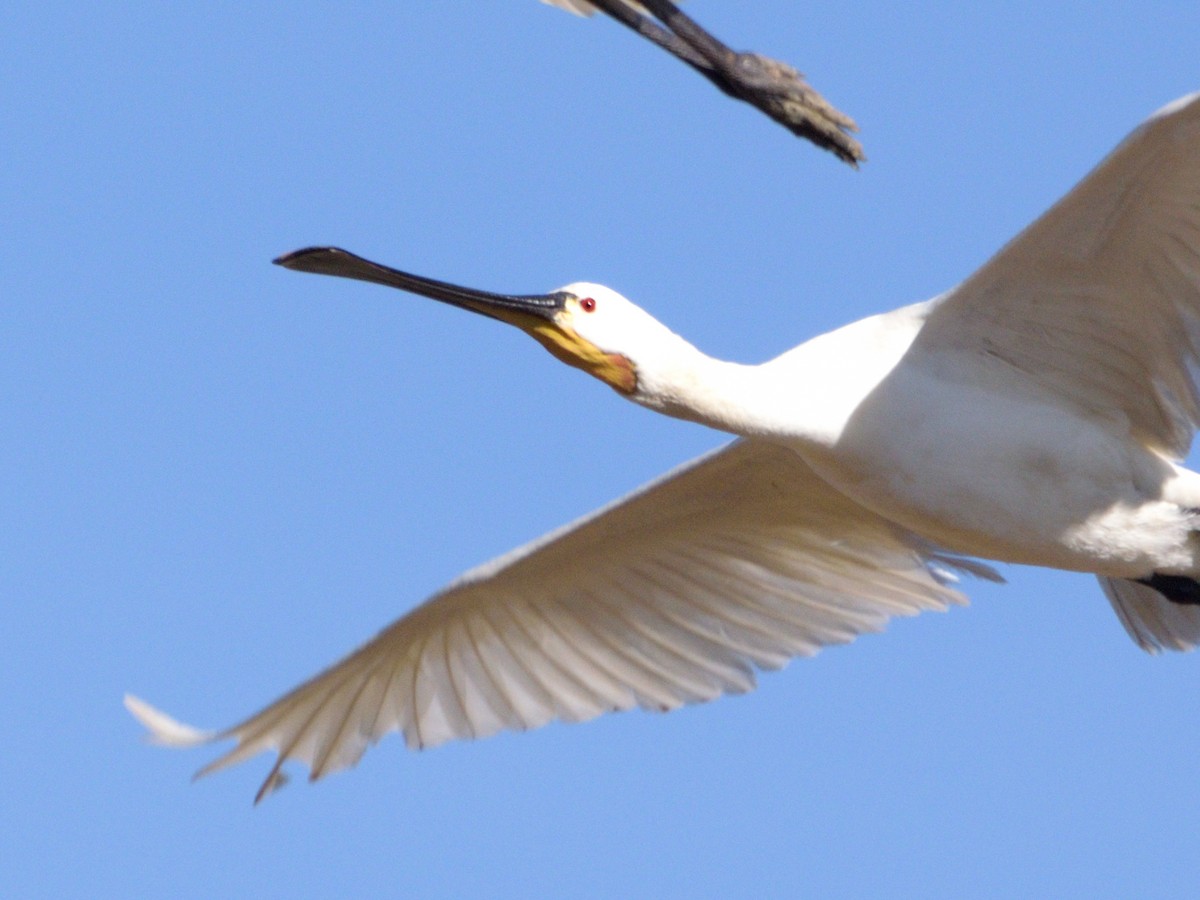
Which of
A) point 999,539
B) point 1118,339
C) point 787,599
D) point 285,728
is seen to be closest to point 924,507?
point 999,539

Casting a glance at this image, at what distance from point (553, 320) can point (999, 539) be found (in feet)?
6.70

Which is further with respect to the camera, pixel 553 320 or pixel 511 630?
pixel 511 630

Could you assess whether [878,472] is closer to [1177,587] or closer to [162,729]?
[1177,587]

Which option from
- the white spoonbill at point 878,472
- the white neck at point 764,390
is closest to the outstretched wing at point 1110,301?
the white spoonbill at point 878,472

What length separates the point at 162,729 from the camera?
10875mm

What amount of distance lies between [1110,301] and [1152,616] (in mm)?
1848

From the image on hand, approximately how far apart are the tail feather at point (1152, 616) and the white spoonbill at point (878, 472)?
0.4 inches

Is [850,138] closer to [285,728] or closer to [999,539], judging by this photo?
[999,539]

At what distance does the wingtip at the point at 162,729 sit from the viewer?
10859 mm

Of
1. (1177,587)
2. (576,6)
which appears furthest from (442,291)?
(1177,587)

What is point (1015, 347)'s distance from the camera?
32.3 feet

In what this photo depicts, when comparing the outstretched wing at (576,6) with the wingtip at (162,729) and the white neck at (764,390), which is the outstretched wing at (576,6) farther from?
the wingtip at (162,729)

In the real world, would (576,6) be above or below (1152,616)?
above

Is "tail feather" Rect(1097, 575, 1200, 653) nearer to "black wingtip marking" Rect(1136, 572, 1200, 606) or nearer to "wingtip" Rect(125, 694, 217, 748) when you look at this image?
"black wingtip marking" Rect(1136, 572, 1200, 606)
